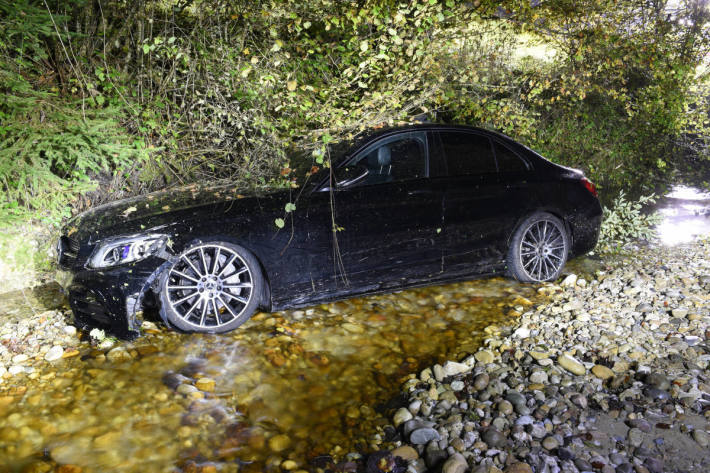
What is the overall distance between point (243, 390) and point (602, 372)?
2.38 meters

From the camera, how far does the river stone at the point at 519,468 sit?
2363mm

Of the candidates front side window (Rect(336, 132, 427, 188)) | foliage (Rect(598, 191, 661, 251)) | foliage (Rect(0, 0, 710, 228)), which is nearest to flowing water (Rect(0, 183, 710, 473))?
front side window (Rect(336, 132, 427, 188))

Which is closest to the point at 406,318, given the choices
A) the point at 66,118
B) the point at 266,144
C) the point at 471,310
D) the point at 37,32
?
the point at 471,310

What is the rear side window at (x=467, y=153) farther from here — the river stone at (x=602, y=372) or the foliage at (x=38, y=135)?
the foliage at (x=38, y=135)

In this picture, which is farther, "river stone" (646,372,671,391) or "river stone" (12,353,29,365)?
"river stone" (12,353,29,365)

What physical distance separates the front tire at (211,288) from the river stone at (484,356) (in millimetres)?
1831

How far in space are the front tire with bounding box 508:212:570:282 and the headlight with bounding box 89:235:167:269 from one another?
3404 millimetres

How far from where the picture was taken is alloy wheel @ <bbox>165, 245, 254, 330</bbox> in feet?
12.9

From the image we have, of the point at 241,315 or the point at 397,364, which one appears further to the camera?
the point at 241,315

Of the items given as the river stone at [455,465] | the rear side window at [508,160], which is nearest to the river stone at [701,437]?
the river stone at [455,465]

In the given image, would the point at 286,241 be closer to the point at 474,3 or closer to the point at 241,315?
the point at 241,315

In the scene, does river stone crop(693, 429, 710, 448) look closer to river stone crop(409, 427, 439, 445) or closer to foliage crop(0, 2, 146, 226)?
river stone crop(409, 427, 439, 445)

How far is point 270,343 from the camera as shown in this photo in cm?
396

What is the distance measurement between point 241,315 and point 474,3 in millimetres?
5744
